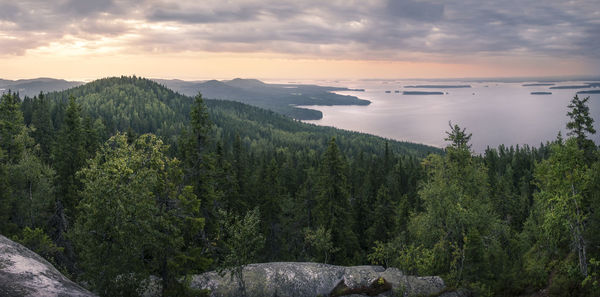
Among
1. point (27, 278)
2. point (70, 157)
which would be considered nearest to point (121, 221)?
point (27, 278)

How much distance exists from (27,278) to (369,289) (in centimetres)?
2138

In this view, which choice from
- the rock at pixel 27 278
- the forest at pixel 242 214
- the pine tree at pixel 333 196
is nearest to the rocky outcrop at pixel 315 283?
the forest at pixel 242 214

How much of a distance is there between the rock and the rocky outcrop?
13727 millimetres

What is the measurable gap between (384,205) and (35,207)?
1563 inches

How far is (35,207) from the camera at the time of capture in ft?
106

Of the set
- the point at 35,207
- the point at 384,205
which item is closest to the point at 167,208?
the point at 35,207

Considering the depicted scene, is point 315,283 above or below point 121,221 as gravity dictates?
below

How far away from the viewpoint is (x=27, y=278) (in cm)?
1183

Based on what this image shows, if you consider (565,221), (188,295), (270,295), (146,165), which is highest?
(146,165)

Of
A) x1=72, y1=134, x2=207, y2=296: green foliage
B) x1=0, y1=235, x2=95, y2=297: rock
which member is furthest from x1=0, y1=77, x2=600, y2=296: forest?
x1=0, y1=235, x2=95, y2=297: rock

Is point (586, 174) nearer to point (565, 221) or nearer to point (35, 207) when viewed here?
point (565, 221)

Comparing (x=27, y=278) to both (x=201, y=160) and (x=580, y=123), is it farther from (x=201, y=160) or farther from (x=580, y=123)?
(x=580, y=123)

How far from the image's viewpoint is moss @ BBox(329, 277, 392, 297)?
2634 cm

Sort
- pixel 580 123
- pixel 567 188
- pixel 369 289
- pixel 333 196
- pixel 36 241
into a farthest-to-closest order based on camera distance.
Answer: pixel 333 196 → pixel 580 123 → pixel 369 289 → pixel 567 188 → pixel 36 241
